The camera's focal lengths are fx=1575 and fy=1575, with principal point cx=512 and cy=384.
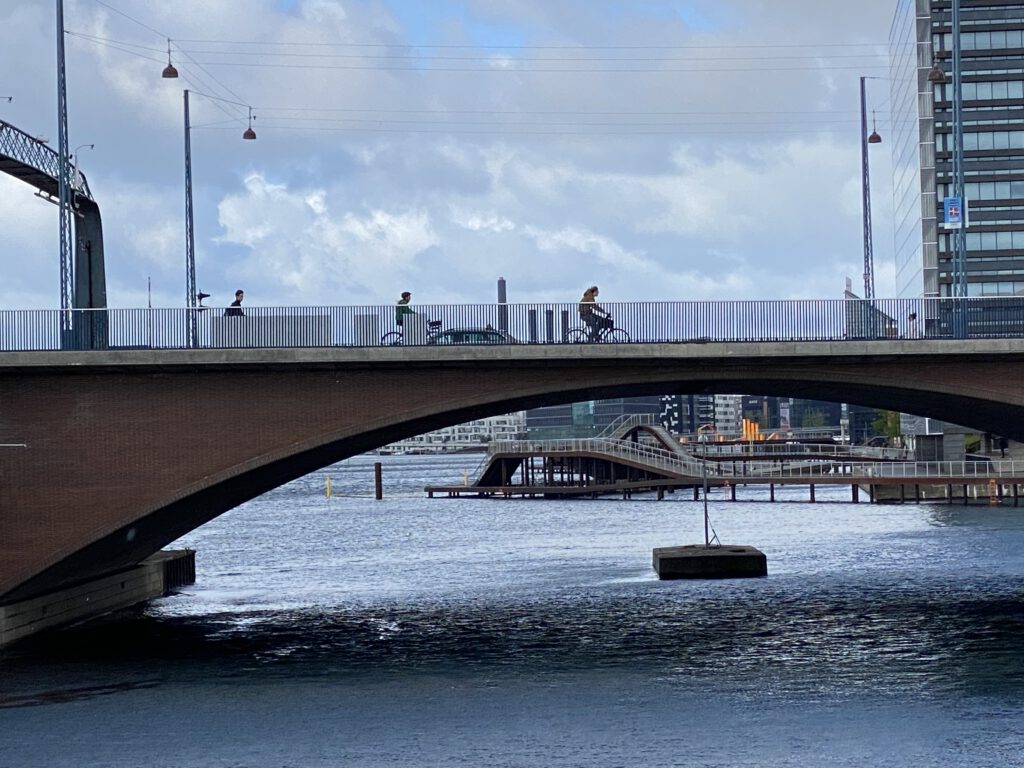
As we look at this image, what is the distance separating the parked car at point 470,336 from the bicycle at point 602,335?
1711mm

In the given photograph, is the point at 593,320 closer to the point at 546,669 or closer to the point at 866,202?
the point at 546,669

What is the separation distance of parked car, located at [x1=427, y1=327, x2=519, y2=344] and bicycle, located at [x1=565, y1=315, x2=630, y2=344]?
171 centimetres

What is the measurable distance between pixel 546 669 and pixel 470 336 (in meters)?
10.3

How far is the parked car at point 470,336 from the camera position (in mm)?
46625

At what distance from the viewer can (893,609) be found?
175 ft

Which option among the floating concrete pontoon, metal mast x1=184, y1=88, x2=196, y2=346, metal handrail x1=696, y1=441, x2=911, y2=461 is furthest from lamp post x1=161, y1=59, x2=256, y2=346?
metal handrail x1=696, y1=441, x2=911, y2=461

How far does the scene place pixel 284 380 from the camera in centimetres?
4562

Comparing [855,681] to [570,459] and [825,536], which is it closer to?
[825,536]

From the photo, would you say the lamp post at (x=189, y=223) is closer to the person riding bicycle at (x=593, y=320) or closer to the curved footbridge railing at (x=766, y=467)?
the person riding bicycle at (x=593, y=320)

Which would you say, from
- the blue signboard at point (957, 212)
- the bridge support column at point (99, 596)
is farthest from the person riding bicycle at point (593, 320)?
the bridge support column at point (99, 596)

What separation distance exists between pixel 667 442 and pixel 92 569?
95998 millimetres

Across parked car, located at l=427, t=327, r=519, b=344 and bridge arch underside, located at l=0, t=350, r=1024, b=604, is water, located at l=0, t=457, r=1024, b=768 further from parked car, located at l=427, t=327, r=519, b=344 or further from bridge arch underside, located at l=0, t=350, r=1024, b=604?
parked car, located at l=427, t=327, r=519, b=344

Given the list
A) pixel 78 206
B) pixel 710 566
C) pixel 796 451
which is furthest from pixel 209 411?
pixel 796 451

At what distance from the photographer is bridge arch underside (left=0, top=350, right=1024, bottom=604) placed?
45.1m
